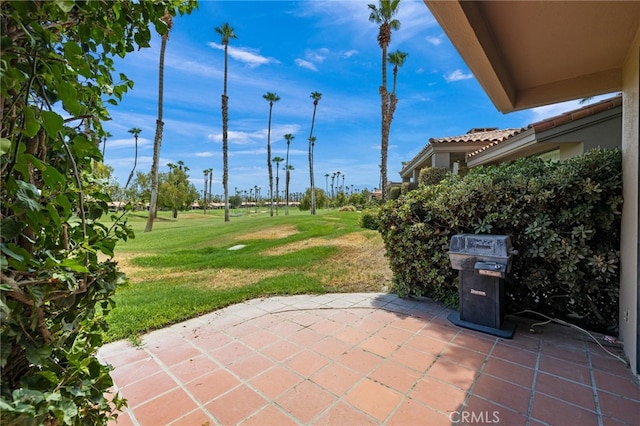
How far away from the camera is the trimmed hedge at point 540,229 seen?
2.90 meters

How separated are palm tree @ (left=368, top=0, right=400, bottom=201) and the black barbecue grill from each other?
13.5 m

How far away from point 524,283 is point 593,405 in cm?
160

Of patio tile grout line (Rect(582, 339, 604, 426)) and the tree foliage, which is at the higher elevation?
the tree foliage

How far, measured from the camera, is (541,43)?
8.82 ft

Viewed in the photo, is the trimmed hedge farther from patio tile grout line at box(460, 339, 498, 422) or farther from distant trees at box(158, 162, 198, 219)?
distant trees at box(158, 162, 198, 219)

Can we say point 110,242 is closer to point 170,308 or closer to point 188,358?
point 188,358

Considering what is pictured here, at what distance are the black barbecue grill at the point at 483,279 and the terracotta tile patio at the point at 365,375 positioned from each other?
20 centimetres

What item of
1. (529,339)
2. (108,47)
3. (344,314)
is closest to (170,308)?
(344,314)

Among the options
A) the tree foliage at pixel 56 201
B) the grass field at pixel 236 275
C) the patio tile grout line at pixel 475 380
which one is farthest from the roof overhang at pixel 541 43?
the grass field at pixel 236 275

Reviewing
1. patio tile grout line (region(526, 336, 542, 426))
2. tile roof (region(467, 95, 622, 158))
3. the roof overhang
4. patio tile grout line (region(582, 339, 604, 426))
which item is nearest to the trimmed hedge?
patio tile grout line (region(582, 339, 604, 426))

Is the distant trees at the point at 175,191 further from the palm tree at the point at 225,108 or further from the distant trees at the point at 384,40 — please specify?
the distant trees at the point at 384,40

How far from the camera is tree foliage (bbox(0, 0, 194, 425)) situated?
846mm

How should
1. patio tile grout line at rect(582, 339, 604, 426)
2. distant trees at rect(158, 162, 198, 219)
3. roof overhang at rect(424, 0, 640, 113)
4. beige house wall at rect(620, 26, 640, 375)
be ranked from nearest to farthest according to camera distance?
patio tile grout line at rect(582, 339, 604, 426) < roof overhang at rect(424, 0, 640, 113) < beige house wall at rect(620, 26, 640, 375) < distant trees at rect(158, 162, 198, 219)

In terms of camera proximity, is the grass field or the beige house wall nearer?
the beige house wall
